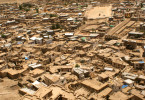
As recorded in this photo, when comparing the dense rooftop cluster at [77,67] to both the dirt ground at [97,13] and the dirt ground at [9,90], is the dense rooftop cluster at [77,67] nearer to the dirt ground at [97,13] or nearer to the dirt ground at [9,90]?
the dirt ground at [9,90]

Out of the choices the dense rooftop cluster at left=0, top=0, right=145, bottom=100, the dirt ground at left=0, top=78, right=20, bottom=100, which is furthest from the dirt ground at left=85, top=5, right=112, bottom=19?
the dirt ground at left=0, top=78, right=20, bottom=100

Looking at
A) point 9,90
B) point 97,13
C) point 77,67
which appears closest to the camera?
point 9,90

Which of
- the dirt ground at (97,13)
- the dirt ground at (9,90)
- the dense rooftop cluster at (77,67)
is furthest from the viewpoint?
the dirt ground at (97,13)

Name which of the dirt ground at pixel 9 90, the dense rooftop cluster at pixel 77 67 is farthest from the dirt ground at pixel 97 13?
the dirt ground at pixel 9 90

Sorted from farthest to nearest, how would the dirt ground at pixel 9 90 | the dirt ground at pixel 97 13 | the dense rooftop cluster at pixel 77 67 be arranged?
the dirt ground at pixel 97 13, the dirt ground at pixel 9 90, the dense rooftop cluster at pixel 77 67

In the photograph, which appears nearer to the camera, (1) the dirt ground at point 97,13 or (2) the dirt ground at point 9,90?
(2) the dirt ground at point 9,90

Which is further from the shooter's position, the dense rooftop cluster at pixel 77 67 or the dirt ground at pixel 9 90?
the dirt ground at pixel 9 90

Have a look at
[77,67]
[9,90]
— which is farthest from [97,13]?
[9,90]

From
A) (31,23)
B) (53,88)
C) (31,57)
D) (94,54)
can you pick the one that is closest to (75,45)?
(94,54)

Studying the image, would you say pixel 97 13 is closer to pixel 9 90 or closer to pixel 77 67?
pixel 77 67

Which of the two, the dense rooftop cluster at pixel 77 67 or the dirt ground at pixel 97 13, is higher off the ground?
the dirt ground at pixel 97 13

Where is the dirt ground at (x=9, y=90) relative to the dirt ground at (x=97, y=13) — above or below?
below
